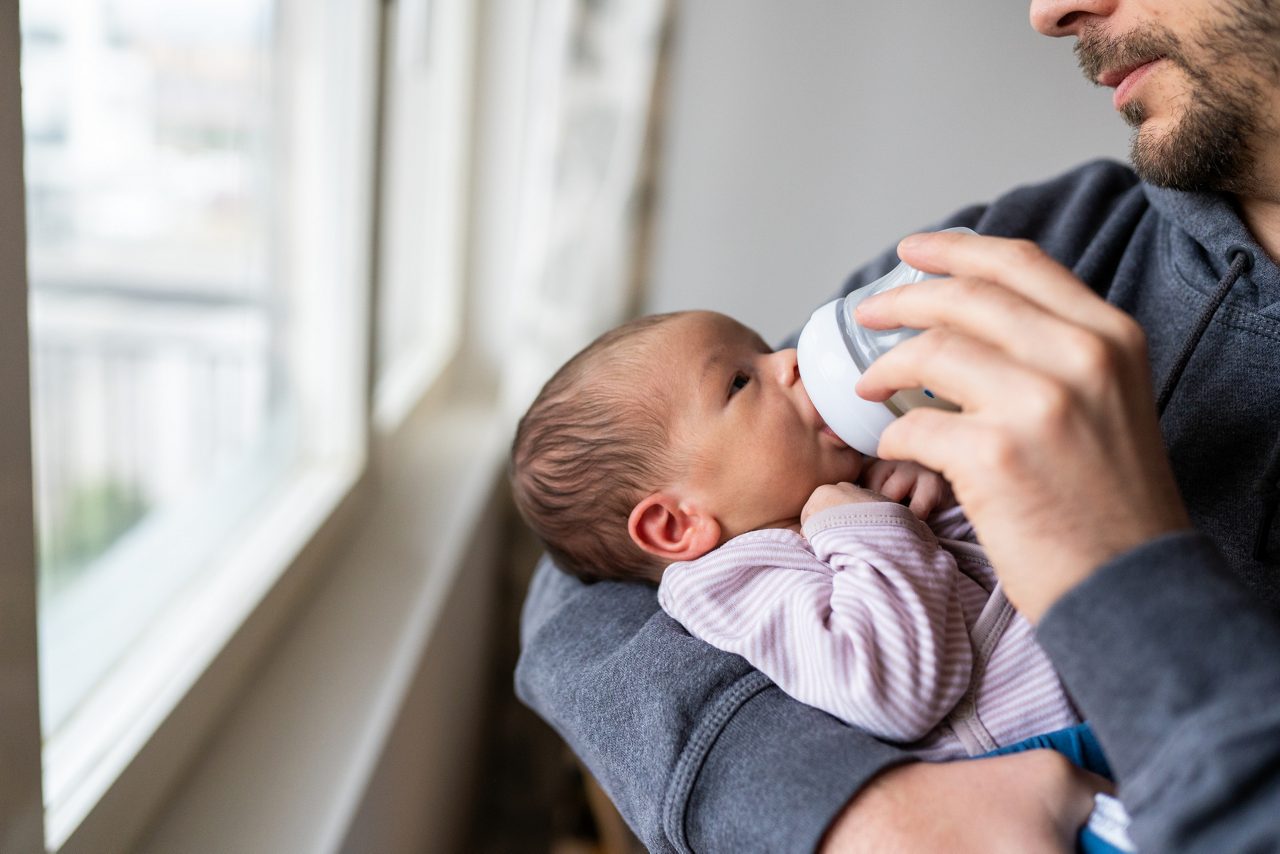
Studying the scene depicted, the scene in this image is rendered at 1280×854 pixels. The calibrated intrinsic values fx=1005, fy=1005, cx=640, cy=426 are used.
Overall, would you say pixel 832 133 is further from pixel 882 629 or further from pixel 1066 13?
pixel 882 629

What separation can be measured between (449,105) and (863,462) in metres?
2.12

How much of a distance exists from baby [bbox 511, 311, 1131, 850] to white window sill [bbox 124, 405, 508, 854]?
0.39m

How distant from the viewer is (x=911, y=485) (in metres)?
1.05

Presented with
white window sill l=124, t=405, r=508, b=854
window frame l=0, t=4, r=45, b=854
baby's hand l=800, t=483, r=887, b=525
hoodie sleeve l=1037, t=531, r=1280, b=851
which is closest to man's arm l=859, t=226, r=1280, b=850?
hoodie sleeve l=1037, t=531, r=1280, b=851

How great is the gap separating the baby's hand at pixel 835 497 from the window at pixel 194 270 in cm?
71

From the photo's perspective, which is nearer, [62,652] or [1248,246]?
[1248,246]

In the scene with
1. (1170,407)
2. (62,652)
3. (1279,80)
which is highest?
(1279,80)

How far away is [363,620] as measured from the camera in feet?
5.27

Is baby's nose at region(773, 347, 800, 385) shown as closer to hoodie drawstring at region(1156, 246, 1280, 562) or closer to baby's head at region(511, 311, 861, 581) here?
baby's head at region(511, 311, 861, 581)

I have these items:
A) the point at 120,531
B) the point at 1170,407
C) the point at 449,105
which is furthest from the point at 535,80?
the point at 1170,407

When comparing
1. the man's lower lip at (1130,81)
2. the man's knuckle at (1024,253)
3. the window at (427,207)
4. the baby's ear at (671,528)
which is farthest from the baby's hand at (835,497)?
the window at (427,207)

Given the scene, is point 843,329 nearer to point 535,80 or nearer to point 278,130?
point 278,130

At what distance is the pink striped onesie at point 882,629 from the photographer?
79 cm

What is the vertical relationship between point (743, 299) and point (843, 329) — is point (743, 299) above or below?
below
